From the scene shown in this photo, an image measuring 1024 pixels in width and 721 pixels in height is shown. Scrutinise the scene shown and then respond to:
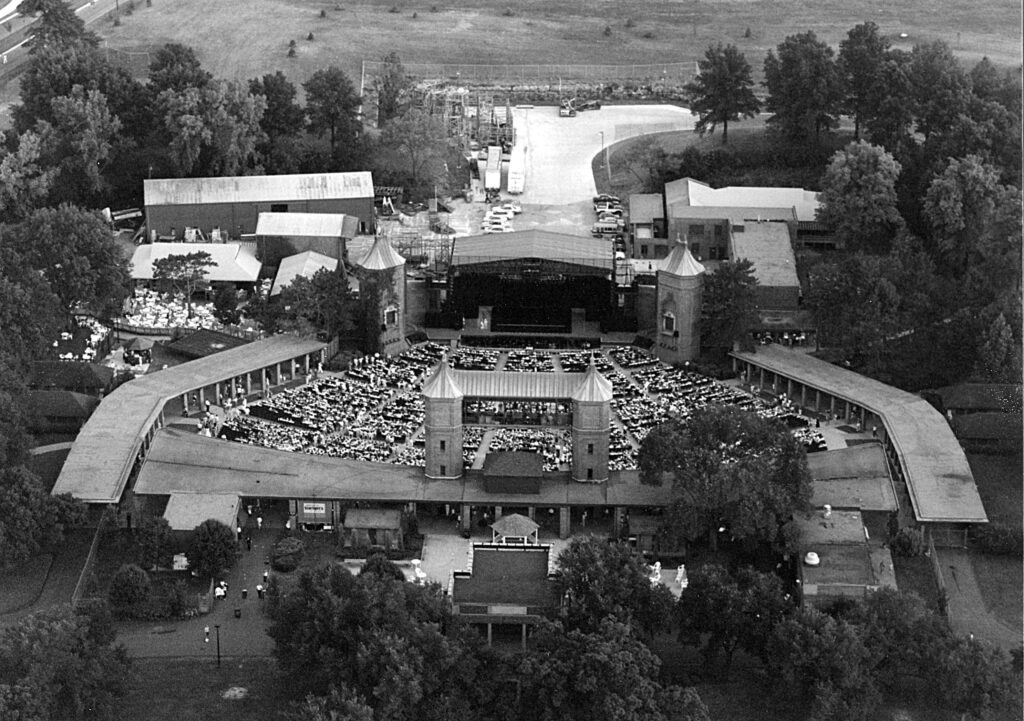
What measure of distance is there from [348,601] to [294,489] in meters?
16.2

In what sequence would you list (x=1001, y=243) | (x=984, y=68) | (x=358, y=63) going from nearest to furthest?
1. (x=1001, y=243)
2. (x=984, y=68)
3. (x=358, y=63)

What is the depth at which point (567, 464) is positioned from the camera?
330 feet

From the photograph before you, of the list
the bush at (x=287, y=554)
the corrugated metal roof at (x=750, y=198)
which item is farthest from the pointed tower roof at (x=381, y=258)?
the corrugated metal roof at (x=750, y=198)

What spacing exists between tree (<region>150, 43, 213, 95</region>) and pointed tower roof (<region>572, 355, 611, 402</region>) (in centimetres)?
5865

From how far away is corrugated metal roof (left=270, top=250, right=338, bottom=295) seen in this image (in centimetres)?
12519

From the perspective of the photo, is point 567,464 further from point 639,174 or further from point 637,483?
point 639,174

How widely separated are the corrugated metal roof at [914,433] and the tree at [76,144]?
50965 mm

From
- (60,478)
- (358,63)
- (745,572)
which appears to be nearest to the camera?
(745,572)

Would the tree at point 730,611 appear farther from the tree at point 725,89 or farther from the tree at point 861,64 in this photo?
the tree at point 725,89

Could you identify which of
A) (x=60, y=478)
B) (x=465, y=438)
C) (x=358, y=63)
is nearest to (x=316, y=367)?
(x=465, y=438)

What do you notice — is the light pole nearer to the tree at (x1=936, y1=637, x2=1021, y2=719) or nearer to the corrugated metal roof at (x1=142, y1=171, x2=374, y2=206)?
the corrugated metal roof at (x1=142, y1=171, x2=374, y2=206)

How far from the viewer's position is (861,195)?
128750 mm

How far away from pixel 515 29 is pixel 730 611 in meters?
117

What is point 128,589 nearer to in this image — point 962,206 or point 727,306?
point 727,306
